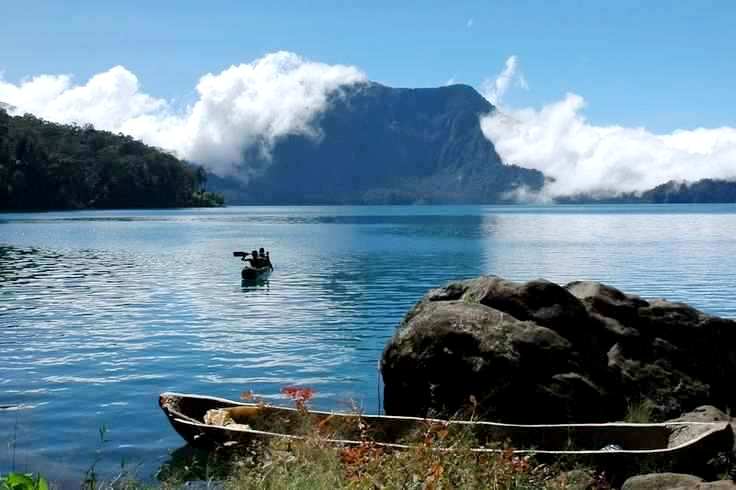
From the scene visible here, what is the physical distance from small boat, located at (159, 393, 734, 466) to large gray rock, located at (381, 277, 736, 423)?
4.59 ft

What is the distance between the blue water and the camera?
60.9ft

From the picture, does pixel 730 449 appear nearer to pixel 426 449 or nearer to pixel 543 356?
pixel 543 356

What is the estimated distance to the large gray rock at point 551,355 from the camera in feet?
53.0

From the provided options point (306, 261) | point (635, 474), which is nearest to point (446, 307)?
point (635, 474)

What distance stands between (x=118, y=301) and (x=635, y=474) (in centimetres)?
3366

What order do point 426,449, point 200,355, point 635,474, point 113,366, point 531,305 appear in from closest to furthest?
1. point 426,449
2. point 635,474
3. point 531,305
4. point 113,366
5. point 200,355

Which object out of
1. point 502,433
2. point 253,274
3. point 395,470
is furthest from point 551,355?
point 253,274

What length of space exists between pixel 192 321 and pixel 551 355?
21.8 meters

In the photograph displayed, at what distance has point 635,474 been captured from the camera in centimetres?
1264

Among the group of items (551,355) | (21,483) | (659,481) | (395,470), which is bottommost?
(659,481)

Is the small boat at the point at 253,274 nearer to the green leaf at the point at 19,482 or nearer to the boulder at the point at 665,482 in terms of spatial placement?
the boulder at the point at 665,482

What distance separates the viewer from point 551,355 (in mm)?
16547

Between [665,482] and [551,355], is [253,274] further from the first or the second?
[665,482]

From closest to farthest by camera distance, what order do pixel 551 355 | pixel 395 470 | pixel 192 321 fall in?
pixel 395 470, pixel 551 355, pixel 192 321
